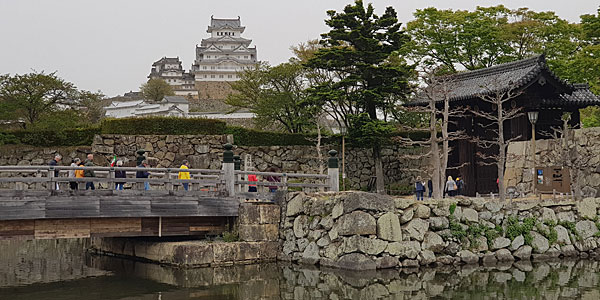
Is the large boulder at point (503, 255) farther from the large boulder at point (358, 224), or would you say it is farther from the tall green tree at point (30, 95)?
the tall green tree at point (30, 95)

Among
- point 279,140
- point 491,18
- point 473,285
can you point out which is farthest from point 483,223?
point 491,18

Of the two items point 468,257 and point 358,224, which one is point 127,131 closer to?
point 358,224

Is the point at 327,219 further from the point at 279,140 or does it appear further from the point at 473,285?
the point at 279,140

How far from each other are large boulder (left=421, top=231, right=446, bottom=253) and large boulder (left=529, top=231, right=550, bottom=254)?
9.10 feet

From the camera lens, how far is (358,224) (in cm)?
1488

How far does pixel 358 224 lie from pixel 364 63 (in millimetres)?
13168

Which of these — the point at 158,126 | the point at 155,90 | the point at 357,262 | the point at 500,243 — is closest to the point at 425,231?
the point at 357,262

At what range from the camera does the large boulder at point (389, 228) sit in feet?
49.5

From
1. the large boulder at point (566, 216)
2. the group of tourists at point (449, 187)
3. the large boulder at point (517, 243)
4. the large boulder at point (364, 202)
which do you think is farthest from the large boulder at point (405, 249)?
the large boulder at point (566, 216)

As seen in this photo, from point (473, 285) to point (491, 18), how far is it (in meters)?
23.1

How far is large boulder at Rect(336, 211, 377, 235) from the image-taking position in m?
14.9

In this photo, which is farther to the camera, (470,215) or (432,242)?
(470,215)

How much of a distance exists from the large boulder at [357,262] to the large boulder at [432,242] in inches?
59.8

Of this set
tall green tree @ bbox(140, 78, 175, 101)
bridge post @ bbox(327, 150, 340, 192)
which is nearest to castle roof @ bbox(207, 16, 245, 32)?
tall green tree @ bbox(140, 78, 175, 101)
